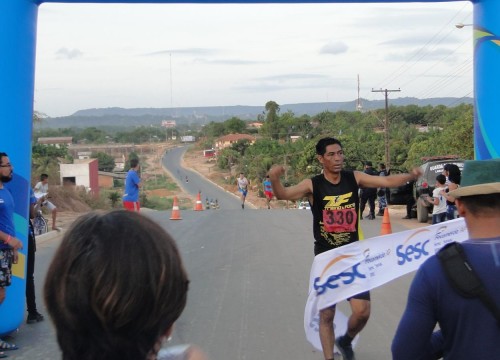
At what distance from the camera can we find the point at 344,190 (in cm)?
533

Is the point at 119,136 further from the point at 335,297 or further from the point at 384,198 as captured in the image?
the point at 335,297

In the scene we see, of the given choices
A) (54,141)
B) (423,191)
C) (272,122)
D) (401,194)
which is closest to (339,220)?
(423,191)

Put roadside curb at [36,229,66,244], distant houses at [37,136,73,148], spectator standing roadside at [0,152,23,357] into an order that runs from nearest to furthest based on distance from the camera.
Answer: spectator standing roadside at [0,152,23,357], roadside curb at [36,229,66,244], distant houses at [37,136,73,148]

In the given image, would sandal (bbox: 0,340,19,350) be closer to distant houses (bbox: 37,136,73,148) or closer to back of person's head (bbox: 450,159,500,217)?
back of person's head (bbox: 450,159,500,217)

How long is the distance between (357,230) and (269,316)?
2.19 meters

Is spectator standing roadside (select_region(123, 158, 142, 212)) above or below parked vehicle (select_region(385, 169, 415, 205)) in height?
above

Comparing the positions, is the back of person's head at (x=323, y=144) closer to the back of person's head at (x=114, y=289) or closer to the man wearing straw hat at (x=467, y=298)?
the man wearing straw hat at (x=467, y=298)

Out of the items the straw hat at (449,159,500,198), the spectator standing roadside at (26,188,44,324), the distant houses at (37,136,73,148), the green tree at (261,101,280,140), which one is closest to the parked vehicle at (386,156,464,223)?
the spectator standing roadside at (26,188,44,324)

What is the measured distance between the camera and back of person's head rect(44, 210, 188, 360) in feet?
4.99

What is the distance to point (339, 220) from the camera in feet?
17.3

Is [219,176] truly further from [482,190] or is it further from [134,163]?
[482,190]

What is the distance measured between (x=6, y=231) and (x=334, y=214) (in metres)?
3.05

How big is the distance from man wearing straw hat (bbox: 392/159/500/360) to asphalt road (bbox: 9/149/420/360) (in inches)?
42.1

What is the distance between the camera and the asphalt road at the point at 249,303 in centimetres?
598
